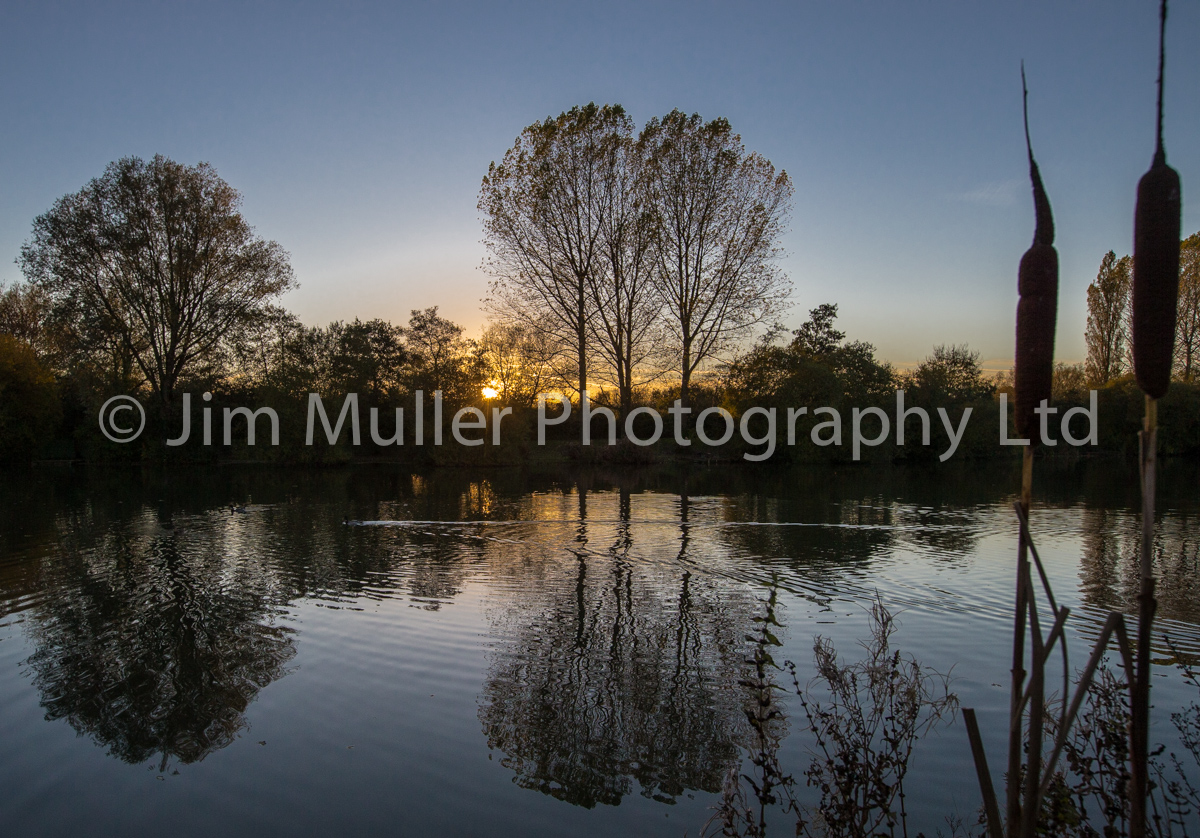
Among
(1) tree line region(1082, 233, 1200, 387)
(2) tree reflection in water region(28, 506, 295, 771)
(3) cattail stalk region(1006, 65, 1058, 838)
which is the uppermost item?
(1) tree line region(1082, 233, 1200, 387)

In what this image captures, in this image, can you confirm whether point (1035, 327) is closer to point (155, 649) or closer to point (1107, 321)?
point (155, 649)

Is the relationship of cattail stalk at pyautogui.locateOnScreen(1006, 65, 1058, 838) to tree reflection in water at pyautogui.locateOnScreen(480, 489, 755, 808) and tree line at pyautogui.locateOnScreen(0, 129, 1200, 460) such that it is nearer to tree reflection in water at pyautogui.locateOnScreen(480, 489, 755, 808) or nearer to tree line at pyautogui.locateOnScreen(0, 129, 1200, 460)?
tree reflection in water at pyautogui.locateOnScreen(480, 489, 755, 808)

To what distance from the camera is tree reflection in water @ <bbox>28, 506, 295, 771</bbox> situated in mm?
5820

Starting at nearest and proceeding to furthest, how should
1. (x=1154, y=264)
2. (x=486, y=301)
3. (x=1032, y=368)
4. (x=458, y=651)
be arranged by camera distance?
1. (x=1154, y=264)
2. (x=1032, y=368)
3. (x=458, y=651)
4. (x=486, y=301)

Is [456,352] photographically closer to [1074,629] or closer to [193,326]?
[193,326]

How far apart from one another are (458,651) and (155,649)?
3.15 meters

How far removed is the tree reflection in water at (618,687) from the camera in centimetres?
504

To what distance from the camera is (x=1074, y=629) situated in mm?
8172

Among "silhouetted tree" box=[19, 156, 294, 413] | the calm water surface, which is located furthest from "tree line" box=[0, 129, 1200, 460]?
the calm water surface

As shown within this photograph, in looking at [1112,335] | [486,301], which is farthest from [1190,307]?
[486,301]

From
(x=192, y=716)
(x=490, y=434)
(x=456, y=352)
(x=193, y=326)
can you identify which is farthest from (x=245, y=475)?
(x=192, y=716)

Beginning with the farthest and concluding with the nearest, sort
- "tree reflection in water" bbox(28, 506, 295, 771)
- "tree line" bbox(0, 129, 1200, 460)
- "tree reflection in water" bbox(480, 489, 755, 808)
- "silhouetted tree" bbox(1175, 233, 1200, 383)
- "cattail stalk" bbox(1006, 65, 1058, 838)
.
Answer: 1. "silhouetted tree" bbox(1175, 233, 1200, 383)
2. "tree line" bbox(0, 129, 1200, 460)
3. "tree reflection in water" bbox(28, 506, 295, 771)
4. "tree reflection in water" bbox(480, 489, 755, 808)
5. "cattail stalk" bbox(1006, 65, 1058, 838)

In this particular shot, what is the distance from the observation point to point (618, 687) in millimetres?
6473

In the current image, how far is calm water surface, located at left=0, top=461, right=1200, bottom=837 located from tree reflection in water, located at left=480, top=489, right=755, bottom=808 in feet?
0.10
